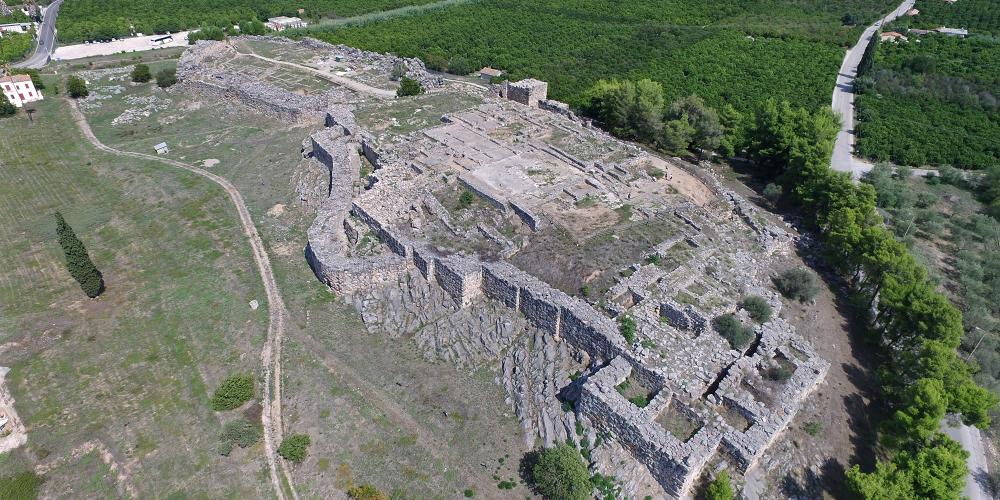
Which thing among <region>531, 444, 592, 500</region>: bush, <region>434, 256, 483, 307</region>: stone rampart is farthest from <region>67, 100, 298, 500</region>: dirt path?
<region>531, 444, 592, 500</region>: bush

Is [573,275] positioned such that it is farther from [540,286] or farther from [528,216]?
[528,216]

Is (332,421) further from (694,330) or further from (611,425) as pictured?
(694,330)

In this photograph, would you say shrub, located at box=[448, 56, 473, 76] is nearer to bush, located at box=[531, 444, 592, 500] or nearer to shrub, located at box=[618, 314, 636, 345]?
shrub, located at box=[618, 314, 636, 345]

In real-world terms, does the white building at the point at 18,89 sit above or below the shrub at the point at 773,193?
below

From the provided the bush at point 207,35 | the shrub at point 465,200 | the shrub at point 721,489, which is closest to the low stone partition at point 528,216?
the shrub at point 465,200

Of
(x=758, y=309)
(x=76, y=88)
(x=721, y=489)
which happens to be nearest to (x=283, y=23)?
(x=76, y=88)

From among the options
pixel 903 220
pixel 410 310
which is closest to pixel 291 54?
pixel 410 310

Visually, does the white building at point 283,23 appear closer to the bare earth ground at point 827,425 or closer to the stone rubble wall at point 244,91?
the stone rubble wall at point 244,91
